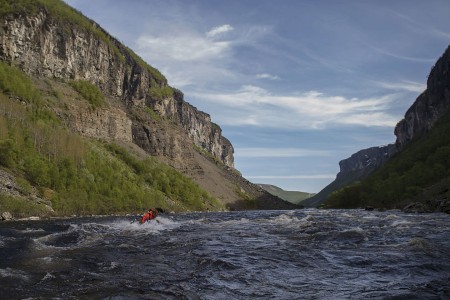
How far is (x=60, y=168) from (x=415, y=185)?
296 feet

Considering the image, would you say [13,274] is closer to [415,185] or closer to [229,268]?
[229,268]

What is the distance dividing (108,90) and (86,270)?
182m

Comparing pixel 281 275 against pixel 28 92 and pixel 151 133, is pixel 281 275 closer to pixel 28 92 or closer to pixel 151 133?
pixel 28 92

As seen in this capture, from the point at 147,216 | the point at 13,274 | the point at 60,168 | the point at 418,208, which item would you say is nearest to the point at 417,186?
the point at 418,208

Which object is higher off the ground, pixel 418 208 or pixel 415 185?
pixel 415 185

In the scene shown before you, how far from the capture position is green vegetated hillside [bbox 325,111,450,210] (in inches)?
3418

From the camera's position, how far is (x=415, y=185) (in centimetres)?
10588

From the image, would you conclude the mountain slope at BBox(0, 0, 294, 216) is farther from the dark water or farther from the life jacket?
the dark water

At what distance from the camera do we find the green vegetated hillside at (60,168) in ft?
237

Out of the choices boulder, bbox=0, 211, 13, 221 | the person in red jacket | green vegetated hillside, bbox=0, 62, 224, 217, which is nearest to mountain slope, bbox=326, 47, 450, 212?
the person in red jacket

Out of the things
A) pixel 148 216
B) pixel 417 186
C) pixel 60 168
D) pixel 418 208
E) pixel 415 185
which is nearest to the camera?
pixel 148 216

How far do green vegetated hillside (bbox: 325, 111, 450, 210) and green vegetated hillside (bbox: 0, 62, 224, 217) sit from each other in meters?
58.9

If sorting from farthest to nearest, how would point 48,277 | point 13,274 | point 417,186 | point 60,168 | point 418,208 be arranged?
point 417,186 → point 60,168 → point 418,208 → point 13,274 → point 48,277

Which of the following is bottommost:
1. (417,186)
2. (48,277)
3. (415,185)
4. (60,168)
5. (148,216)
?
(48,277)
